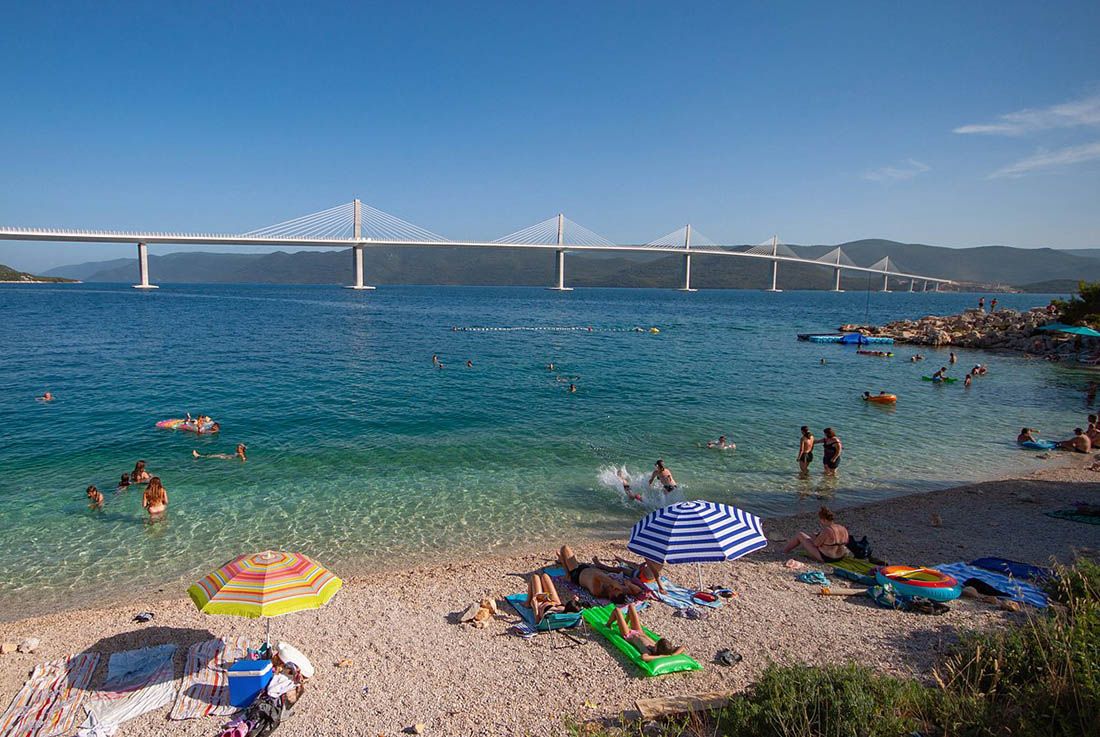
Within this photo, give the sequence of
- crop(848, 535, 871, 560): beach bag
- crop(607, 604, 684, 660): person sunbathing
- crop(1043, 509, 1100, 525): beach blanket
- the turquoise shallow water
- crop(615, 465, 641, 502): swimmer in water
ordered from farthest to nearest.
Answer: crop(615, 465, 641, 502): swimmer in water → crop(1043, 509, 1100, 525): beach blanket → the turquoise shallow water → crop(848, 535, 871, 560): beach bag → crop(607, 604, 684, 660): person sunbathing

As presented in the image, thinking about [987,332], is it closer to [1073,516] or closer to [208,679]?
[1073,516]

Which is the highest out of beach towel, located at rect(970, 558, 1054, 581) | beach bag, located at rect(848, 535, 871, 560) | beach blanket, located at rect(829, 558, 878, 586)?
beach towel, located at rect(970, 558, 1054, 581)

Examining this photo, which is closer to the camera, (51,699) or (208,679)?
(51,699)

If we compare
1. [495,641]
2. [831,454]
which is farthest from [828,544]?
[831,454]

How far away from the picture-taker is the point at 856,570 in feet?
24.7

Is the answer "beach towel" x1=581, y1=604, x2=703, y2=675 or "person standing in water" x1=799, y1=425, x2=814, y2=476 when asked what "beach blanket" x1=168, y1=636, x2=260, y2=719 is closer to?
"beach towel" x1=581, y1=604, x2=703, y2=675

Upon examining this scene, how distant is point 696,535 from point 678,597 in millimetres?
913

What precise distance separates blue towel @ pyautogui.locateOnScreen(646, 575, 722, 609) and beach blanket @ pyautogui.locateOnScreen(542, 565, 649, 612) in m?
0.28

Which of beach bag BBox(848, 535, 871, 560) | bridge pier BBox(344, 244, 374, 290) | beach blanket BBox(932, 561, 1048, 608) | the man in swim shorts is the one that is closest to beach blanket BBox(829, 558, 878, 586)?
beach bag BBox(848, 535, 871, 560)

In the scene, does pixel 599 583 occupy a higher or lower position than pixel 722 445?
higher

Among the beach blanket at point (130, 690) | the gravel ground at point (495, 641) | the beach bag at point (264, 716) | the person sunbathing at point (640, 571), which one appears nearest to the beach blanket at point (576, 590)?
the person sunbathing at point (640, 571)

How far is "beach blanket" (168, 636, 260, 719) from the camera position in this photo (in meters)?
4.99

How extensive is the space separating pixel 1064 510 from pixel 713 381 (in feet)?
45.2

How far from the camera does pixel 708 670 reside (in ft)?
17.5
